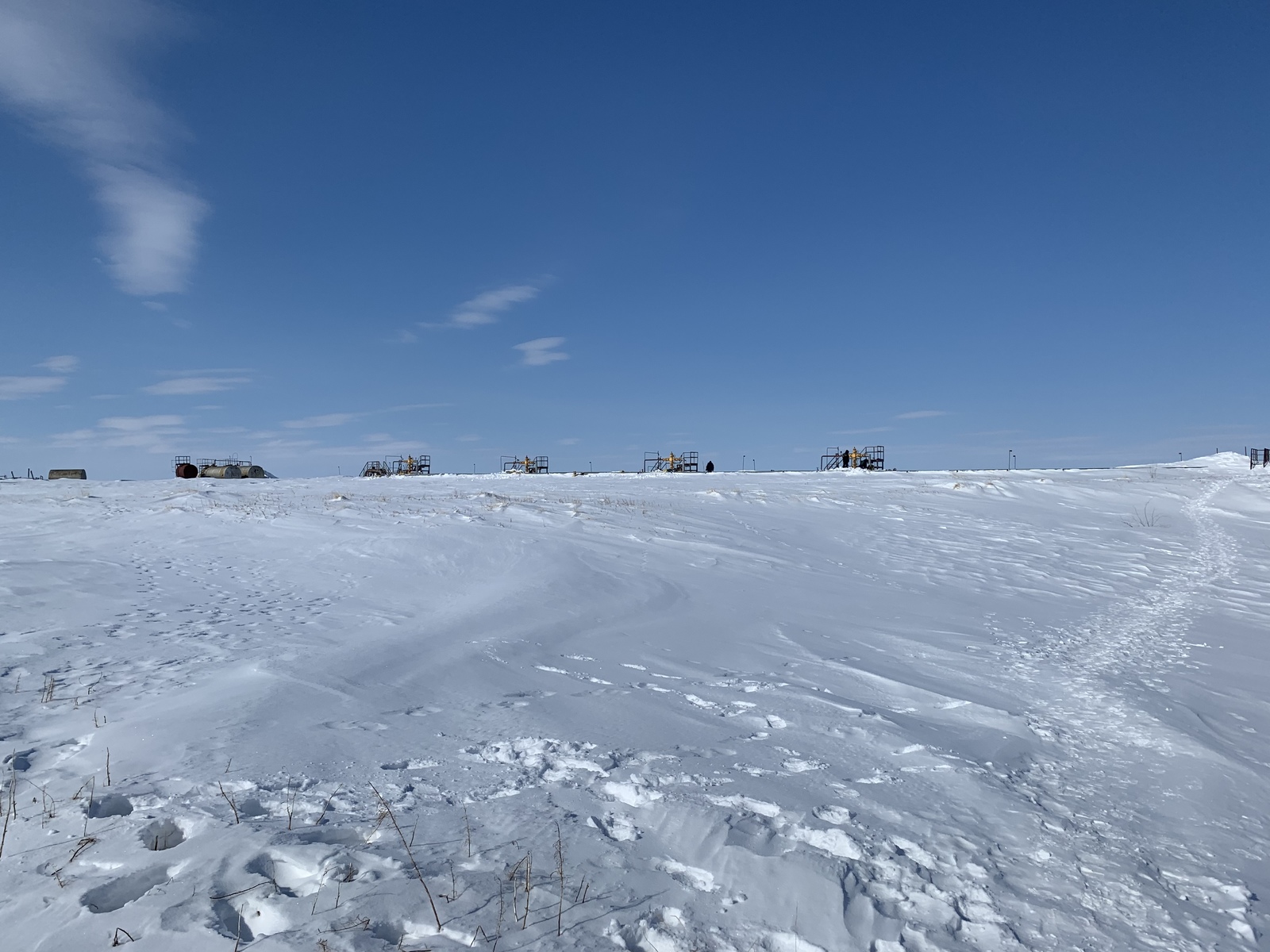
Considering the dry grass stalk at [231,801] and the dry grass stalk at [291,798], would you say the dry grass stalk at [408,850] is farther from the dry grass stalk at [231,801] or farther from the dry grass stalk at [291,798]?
the dry grass stalk at [231,801]

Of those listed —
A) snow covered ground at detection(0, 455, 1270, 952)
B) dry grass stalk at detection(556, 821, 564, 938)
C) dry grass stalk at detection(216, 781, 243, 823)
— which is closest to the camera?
dry grass stalk at detection(556, 821, 564, 938)

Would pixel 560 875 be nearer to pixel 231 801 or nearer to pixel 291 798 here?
pixel 291 798

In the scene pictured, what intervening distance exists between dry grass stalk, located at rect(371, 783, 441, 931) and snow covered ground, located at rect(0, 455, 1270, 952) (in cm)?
2

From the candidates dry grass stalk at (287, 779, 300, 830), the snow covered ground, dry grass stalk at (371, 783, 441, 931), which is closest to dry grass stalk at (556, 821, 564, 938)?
the snow covered ground

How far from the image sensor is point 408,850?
288cm

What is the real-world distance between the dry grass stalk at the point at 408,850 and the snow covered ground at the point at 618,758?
0.02m

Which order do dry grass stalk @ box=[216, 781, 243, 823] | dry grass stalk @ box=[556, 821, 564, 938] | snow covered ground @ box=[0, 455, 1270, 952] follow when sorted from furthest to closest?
dry grass stalk @ box=[216, 781, 243, 823]
snow covered ground @ box=[0, 455, 1270, 952]
dry grass stalk @ box=[556, 821, 564, 938]

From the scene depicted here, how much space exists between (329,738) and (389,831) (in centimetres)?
120

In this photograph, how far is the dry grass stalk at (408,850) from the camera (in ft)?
8.20

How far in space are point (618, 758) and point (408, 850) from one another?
1.34 m

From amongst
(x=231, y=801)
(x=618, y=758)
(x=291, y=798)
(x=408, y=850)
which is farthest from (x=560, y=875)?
(x=231, y=801)

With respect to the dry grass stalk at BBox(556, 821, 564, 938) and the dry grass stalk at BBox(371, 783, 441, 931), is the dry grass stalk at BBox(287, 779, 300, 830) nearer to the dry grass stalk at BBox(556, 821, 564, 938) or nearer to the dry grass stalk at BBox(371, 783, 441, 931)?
the dry grass stalk at BBox(371, 783, 441, 931)

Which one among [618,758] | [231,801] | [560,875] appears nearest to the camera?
[560,875]

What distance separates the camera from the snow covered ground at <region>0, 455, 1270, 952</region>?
8.51 feet
